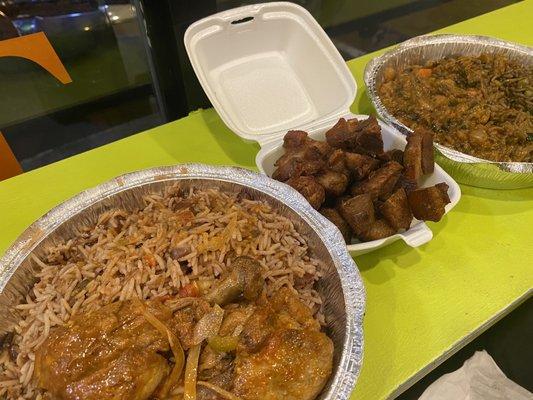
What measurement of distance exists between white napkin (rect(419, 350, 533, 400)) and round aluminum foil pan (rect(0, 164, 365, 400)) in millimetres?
912

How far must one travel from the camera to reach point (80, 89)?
12.2ft

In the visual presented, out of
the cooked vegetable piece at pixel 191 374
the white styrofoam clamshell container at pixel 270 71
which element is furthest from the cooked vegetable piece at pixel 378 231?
the cooked vegetable piece at pixel 191 374

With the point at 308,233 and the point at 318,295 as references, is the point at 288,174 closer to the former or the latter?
the point at 308,233

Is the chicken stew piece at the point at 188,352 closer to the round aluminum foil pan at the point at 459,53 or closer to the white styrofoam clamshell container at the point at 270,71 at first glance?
the white styrofoam clamshell container at the point at 270,71

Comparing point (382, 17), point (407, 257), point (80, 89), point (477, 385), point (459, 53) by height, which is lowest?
point (477, 385)

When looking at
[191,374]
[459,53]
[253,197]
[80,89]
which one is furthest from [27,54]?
[459,53]

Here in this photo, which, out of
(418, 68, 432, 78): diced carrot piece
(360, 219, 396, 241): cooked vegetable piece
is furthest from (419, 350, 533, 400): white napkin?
(418, 68, 432, 78): diced carrot piece

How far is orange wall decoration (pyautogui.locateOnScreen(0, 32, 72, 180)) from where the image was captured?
8.02 feet

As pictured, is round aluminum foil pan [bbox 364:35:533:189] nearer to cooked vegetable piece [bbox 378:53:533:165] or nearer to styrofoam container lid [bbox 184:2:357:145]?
cooked vegetable piece [bbox 378:53:533:165]

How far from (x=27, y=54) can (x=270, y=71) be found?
1.49 meters

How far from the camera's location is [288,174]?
2.00m

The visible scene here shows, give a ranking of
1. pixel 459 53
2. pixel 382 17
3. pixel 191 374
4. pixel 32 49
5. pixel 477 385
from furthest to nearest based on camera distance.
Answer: pixel 382 17
pixel 459 53
pixel 32 49
pixel 477 385
pixel 191 374

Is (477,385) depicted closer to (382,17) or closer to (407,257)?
(407,257)

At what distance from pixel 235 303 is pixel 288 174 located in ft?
2.45
